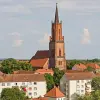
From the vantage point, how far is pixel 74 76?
10006 centimetres

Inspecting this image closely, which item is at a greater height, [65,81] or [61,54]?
[61,54]

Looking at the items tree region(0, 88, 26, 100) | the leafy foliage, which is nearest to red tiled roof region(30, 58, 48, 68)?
the leafy foliage

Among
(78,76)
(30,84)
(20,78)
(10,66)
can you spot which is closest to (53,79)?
(78,76)

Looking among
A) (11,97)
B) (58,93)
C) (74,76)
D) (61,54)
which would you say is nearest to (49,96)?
(58,93)

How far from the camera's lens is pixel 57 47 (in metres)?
141

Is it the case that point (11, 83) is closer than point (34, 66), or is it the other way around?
point (11, 83)

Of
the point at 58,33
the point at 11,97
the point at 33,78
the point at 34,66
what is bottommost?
the point at 11,97

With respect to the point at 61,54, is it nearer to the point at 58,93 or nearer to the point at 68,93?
the point at 68,93

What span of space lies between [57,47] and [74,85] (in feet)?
141

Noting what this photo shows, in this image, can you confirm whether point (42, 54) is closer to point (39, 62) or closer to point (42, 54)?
point (42, 54)

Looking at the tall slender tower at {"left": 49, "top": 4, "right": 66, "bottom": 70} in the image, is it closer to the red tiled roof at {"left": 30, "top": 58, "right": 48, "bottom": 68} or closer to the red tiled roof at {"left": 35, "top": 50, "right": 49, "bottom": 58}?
the red tiled roof at {"left": 30, "top": 58, "right": 48, "bottom": 68}

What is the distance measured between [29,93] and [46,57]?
4730 centimetres

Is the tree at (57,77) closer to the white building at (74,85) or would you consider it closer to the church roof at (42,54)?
the white building at (74,85)

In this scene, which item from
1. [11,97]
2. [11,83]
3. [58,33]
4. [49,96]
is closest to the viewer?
[11,97]
